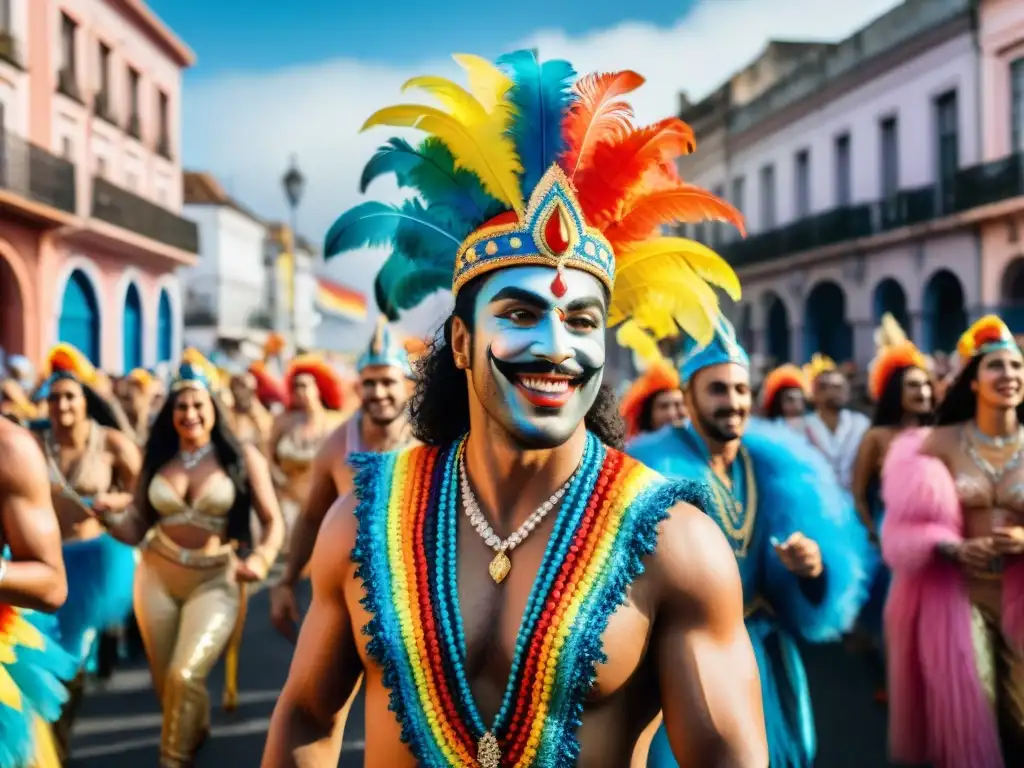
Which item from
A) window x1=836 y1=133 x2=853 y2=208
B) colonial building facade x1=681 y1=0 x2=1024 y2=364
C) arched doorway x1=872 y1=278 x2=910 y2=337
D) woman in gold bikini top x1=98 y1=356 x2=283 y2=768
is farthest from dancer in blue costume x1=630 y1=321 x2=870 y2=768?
window x1=836 y1=133 x2=853 y2=208

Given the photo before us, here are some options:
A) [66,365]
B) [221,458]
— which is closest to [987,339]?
[221,458]

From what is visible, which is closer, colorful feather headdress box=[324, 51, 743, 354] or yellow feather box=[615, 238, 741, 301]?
colorful feather headdress box=[324, 51, 743, 354]

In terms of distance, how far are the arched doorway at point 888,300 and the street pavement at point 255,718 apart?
19.5 m

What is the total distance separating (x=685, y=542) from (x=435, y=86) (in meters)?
1.09

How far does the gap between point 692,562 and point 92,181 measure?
24902mm

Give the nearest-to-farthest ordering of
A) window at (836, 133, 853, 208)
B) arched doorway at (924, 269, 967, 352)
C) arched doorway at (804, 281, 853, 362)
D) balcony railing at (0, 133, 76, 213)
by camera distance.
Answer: balcony railing at (0, 133, 76, 213) → arched doorway at (924, 269, 967, 352) → window at (836, 133, 853, 208) → arched doorway at (804, 281, 853, 362)

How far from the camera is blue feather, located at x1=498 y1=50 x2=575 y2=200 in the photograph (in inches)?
94.7

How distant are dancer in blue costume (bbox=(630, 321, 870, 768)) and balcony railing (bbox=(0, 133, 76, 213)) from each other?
1857 cm

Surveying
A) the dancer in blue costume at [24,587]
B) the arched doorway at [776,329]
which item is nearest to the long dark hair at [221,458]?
the dancer in blue costume at [24,587]

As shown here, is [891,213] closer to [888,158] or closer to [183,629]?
[888,158]

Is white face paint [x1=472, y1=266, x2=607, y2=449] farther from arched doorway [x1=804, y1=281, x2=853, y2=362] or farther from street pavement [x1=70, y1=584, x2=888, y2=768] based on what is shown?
arched doorway [x1=804, y1=281, x2=853, y2=362]

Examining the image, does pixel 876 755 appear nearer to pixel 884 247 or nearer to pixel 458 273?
pixel 458 273

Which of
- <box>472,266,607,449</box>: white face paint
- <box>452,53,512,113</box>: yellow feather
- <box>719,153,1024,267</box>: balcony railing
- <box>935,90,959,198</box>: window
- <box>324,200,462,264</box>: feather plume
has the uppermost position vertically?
<box>935,90,959,198</box>: window

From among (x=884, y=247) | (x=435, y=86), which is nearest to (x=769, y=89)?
(x=884, y=247)
